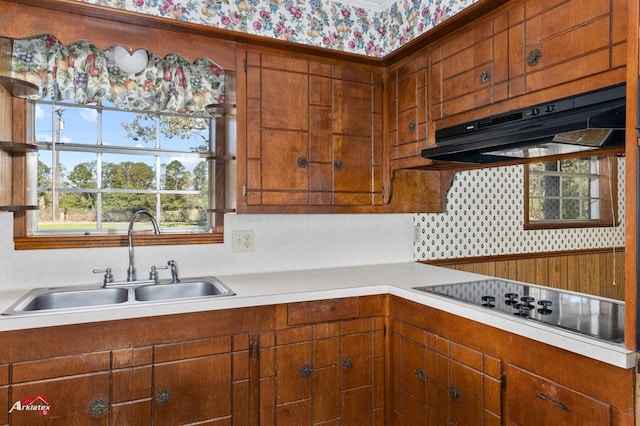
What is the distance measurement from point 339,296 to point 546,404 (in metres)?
0.94

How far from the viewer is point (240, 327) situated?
182 centimetres

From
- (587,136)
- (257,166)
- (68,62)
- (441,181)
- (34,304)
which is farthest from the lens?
(441,181)

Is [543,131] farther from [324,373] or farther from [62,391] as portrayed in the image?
[62,391]

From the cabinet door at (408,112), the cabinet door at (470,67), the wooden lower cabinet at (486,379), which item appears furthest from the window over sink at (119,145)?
the wooden lower cabinet at (486,379)

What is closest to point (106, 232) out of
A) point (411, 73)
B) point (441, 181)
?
point (411, 73)

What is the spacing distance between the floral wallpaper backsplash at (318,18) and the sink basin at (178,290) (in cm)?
138

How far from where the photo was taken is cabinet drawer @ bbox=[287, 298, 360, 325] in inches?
75.5

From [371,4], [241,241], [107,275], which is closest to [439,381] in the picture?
[241,241]

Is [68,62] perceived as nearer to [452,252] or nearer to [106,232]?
[106,232]

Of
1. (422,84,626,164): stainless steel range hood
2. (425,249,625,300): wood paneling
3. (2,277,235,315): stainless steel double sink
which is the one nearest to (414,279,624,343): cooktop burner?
Answer: (422,84,626,164): stainless steel range hood

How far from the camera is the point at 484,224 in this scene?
318 centimetres

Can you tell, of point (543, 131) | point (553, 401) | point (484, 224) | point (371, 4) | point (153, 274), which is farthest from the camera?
point (484, 224)

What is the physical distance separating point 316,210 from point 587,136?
1.33 metres

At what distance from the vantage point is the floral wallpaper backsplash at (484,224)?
2969 mm
